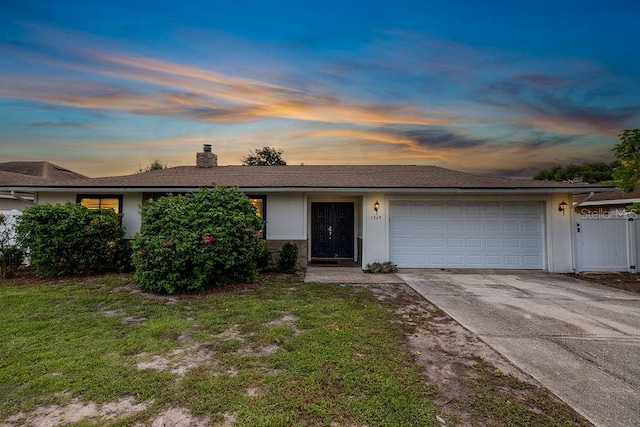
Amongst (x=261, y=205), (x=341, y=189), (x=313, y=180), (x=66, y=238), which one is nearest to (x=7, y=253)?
(x=66, y=238)

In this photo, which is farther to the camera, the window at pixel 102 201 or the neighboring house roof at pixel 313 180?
the window at pixel 102 201

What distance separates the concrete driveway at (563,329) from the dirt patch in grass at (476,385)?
0.57ft

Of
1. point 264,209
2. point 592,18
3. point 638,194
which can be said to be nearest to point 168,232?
point 264,209

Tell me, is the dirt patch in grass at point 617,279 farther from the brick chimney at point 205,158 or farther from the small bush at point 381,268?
the brick chimney at point 205,158

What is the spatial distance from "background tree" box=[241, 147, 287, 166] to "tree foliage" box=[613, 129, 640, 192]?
77.5 feet

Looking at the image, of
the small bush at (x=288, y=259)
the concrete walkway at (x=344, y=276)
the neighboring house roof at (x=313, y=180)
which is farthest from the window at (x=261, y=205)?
the concrete walkway at (x=344, y=276)

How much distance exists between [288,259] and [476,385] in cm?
643

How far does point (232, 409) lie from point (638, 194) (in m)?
18.7

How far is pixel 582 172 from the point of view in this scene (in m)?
29.2

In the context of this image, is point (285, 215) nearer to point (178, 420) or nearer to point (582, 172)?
point (178, 420)

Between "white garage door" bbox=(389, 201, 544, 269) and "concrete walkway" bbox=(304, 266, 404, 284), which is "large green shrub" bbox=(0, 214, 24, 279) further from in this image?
"white garage door" bbox=(389, 201, 544, 269)

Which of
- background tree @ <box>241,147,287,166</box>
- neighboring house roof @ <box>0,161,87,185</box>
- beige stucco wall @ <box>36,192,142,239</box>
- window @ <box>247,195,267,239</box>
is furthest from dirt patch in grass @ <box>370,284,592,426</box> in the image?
background tree @ <box>241,147,287,166</box>

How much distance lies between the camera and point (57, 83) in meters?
9.48

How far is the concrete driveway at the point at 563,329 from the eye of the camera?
2574 mm
